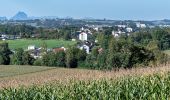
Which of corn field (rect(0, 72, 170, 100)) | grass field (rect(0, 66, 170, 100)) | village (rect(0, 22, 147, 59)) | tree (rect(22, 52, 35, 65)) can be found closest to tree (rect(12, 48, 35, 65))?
tree (rect(22, 52, 35, 65))

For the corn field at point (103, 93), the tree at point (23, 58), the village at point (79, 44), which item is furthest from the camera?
the village at point (79, 44)

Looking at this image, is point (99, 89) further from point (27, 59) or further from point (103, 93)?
point (27, 59)

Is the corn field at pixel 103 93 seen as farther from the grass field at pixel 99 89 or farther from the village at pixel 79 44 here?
the village at pixel 79 44

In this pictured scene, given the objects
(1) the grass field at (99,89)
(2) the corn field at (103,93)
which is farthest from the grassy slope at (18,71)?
(2) the corn field at (103,93)

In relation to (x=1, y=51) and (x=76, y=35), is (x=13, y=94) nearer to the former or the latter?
(x=1, y=51)

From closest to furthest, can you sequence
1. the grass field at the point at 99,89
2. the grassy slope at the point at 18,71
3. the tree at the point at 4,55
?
the grass field at the point at 99,89 → the grassy slope at the point at 18,71 → the tree at the point at 4,55

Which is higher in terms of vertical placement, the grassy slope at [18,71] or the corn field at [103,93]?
the corn field at [103,93]

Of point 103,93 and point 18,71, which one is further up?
point 103,93

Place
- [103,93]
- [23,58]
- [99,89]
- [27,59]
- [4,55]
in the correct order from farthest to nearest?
[4,55] → [27,59] → [23,58] → [99,89] → [103,93]

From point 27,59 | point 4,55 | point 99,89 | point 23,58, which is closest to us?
point 99,89

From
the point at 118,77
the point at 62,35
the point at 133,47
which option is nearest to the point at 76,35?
the point at 62,35

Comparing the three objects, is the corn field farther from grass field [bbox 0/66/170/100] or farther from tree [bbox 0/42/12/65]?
tree [bbox 0/42/12/65]

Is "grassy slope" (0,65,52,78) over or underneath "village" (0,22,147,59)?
over

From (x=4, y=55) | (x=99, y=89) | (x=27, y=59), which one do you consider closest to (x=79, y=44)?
(x=27, y=59)
